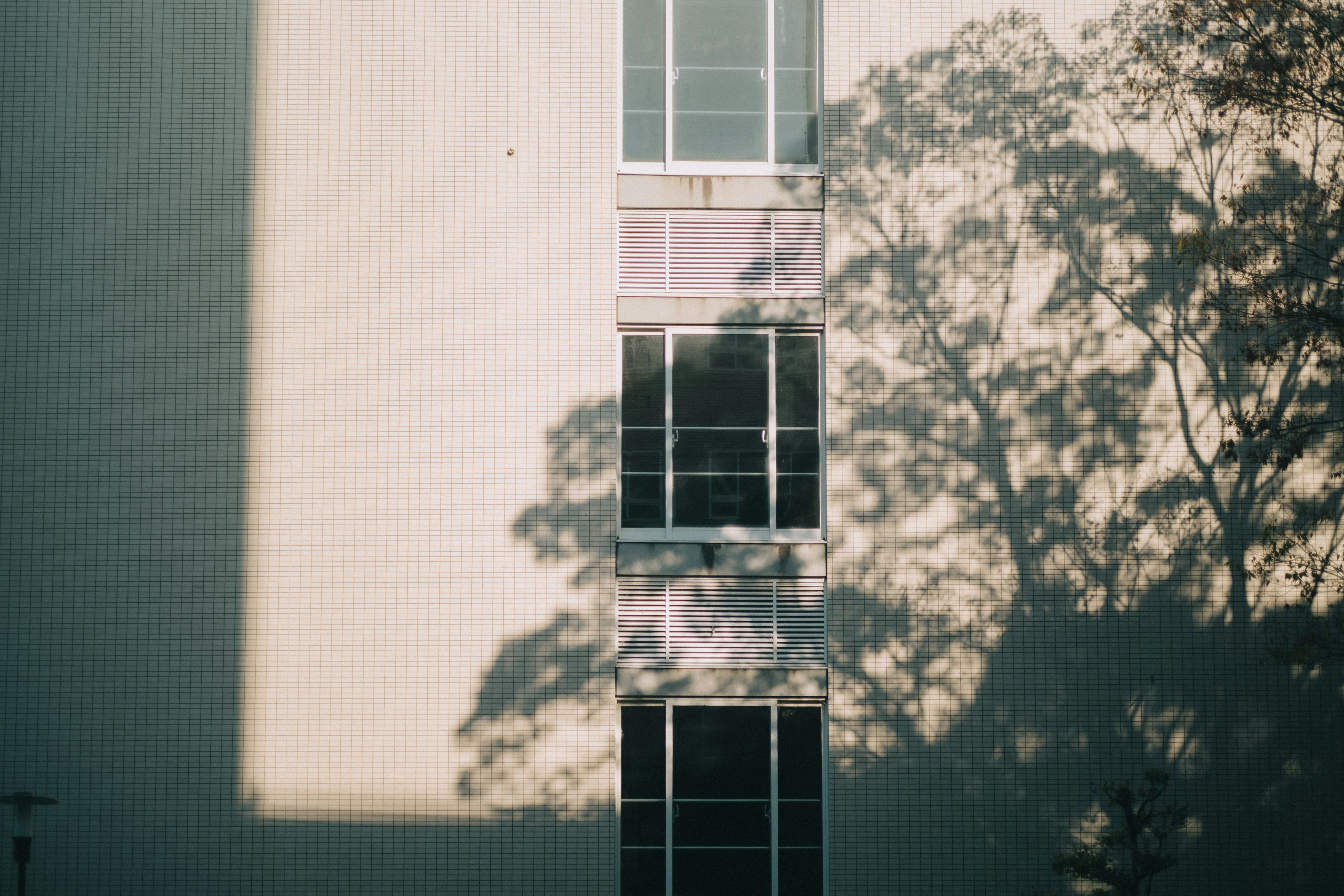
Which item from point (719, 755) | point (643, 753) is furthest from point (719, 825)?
point (643, 753)

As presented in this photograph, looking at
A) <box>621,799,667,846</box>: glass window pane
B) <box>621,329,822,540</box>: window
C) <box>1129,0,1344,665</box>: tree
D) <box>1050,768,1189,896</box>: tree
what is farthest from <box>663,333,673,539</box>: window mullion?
<box>1129,0,1344,665</box>: tree

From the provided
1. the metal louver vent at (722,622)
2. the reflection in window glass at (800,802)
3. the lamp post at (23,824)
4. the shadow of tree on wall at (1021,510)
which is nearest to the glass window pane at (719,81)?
the shadow of tree on wall at (1021,510)

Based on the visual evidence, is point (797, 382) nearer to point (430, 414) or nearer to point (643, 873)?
point (430, 414)

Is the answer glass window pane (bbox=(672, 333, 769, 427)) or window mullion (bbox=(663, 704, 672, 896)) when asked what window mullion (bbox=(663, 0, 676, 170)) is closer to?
glass window pane (bbox=(672, 333, 769, 427))

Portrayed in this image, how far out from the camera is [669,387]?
10.9 m

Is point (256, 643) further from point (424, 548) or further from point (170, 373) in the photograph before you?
point (170, 373)

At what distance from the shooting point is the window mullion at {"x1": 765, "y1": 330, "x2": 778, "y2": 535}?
35.6 ft

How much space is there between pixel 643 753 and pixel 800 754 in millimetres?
1614

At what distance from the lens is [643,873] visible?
10.5 metres

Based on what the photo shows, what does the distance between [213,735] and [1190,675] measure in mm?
9956

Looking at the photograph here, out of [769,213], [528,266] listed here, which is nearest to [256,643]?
[528,266]

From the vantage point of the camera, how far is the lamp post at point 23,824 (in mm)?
→ 9109

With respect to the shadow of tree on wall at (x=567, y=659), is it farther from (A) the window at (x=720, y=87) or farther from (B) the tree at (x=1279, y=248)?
(B) the tree at (x=1279, y=248)

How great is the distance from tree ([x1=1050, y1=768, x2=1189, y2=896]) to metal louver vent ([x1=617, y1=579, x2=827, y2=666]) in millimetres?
2976
